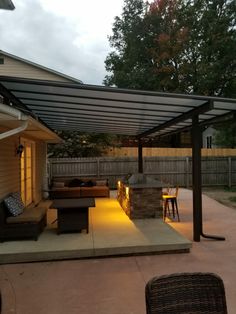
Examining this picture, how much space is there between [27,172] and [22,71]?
7009 millimetres

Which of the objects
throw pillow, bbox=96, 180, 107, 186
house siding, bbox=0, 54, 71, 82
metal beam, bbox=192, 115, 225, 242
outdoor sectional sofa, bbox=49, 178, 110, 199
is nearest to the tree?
house siding, bbox=0, 54, 71, 82

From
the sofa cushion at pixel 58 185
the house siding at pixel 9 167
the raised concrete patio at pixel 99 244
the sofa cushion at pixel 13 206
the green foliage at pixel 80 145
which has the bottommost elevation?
the raised concrete patio at pixel 99 244

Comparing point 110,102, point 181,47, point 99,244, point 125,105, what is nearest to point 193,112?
point 125,105

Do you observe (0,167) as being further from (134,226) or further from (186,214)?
(186,214)

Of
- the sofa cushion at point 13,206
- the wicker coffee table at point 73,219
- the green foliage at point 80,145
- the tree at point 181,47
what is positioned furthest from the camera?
the tree at point 181,47

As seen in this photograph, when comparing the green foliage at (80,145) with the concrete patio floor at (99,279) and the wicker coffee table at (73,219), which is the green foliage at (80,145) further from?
the concrete patio floor at (99,279)

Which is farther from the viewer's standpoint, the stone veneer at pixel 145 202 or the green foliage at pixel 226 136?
the green foliage at pixel 226 136

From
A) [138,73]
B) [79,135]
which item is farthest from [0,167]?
[138,73]

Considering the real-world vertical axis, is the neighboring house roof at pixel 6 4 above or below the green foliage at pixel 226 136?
above

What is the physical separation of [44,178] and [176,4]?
14901 mm

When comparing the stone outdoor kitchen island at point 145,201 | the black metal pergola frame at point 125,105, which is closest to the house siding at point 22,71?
the black metal pergola frame at point 125,105

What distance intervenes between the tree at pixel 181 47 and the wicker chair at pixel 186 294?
1878 centimetres

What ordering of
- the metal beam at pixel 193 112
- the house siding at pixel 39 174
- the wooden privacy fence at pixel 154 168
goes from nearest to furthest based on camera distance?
the metal beam at pixel 193 112 → the house siding at pixel 39 174 → the wooden privacy fence at pixel 154 168

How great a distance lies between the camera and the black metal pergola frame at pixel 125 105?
5250mm
